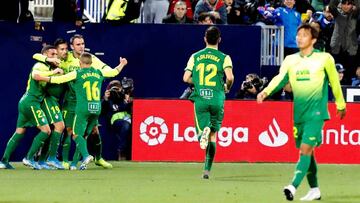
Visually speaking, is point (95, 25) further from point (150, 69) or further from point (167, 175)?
point (167, 175)

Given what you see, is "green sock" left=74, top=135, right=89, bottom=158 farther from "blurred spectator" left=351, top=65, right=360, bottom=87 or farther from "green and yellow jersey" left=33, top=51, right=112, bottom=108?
"blurred spectator" left=351, top=65, right=360, bottom=87

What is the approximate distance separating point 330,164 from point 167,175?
4.87m

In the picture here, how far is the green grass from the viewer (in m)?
14.8

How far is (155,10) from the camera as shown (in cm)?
2559

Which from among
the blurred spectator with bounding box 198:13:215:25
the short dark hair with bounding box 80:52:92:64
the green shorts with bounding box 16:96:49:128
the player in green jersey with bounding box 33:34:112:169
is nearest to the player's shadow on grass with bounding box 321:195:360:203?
the short dark hair with bounding box 80:52:92:64

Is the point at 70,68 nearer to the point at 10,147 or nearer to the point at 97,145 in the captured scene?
the point at 97,145

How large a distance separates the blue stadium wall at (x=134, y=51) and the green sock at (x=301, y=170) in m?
9.83

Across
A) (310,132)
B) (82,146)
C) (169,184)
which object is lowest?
(169,184)

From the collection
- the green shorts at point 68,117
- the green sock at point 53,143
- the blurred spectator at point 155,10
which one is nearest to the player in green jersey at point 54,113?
the green sock at point 53,143

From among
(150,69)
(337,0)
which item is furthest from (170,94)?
(337,0)

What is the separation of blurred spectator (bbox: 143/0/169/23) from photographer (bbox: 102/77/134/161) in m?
2.39

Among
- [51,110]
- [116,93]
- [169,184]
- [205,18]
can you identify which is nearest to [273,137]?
[205,18]

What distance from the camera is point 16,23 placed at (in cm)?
2322

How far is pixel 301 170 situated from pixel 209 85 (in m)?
4.50
